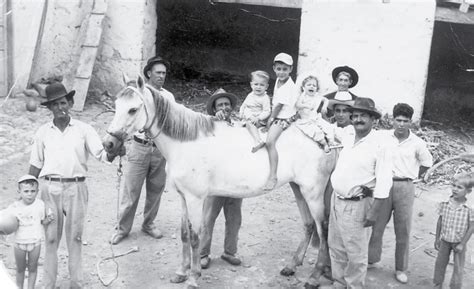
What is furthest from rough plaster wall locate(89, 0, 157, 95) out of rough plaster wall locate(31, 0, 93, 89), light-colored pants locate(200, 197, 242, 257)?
light-colored pants locate(200, 197, 242, 257)

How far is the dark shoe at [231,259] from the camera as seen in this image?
607 centimetres

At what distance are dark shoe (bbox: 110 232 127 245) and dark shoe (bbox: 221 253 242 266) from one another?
1217 millimetres

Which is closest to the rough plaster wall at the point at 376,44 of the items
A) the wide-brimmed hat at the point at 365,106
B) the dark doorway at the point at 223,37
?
the dark doorway at the point at 223,37

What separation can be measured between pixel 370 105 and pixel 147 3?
658 centimetres

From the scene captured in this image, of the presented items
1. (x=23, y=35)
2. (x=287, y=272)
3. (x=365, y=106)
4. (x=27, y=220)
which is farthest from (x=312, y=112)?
(x=23, y=35)

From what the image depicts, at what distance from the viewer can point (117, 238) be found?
6.40 meters

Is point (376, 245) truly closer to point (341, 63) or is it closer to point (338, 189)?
point (338, 189)

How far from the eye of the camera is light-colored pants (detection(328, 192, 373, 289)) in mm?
4953

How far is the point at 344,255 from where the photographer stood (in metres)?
5.22

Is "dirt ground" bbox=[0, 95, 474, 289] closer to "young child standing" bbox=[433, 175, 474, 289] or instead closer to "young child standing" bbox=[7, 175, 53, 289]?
"young child standing" bbox=[433, 175, 474, 289]

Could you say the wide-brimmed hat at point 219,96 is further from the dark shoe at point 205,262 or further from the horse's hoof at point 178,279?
the horse's hoof at point 178,279

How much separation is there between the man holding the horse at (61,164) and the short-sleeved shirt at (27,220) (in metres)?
0.23

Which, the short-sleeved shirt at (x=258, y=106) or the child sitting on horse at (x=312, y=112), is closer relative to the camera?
the child sitting on horse at (x=312, y=112)

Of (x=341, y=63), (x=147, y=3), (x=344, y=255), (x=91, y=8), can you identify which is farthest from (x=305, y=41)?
(x=344, y=255)
